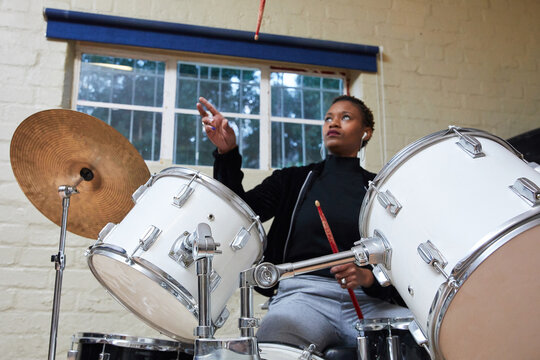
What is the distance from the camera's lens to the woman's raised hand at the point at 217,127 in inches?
57.6

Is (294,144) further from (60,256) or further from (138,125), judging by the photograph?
(60,256)

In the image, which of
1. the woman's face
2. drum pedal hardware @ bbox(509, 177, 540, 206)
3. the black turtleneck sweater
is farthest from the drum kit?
the woman's face

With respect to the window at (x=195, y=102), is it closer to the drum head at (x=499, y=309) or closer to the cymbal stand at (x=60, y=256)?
the cymbal stand at (x=60, y=256)

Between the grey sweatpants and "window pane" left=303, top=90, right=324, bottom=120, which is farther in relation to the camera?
"window pane" left=303, top=90, right=324, bottom=120

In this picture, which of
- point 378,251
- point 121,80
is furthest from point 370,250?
point 121,80

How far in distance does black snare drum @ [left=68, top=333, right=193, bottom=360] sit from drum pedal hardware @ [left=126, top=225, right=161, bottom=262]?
0.62ft

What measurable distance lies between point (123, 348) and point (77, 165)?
2.35 feet

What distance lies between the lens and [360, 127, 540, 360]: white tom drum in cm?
85

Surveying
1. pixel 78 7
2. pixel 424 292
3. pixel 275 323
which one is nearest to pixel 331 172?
pixel 275 323

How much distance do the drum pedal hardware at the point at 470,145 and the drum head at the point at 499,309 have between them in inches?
8.2

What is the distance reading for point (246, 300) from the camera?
3.07 feet

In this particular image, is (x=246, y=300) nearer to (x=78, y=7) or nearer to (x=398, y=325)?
(x=398, y=325)

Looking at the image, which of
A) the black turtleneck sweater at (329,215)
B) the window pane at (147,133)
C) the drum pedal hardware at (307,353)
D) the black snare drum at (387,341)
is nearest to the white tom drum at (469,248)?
the black snare drum at (387,341)

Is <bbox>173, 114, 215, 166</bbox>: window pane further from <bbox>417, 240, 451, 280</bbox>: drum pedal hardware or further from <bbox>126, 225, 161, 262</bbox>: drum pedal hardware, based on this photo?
<bbox>417, 240, 451, 280</bbox>: drum pedal hardware
